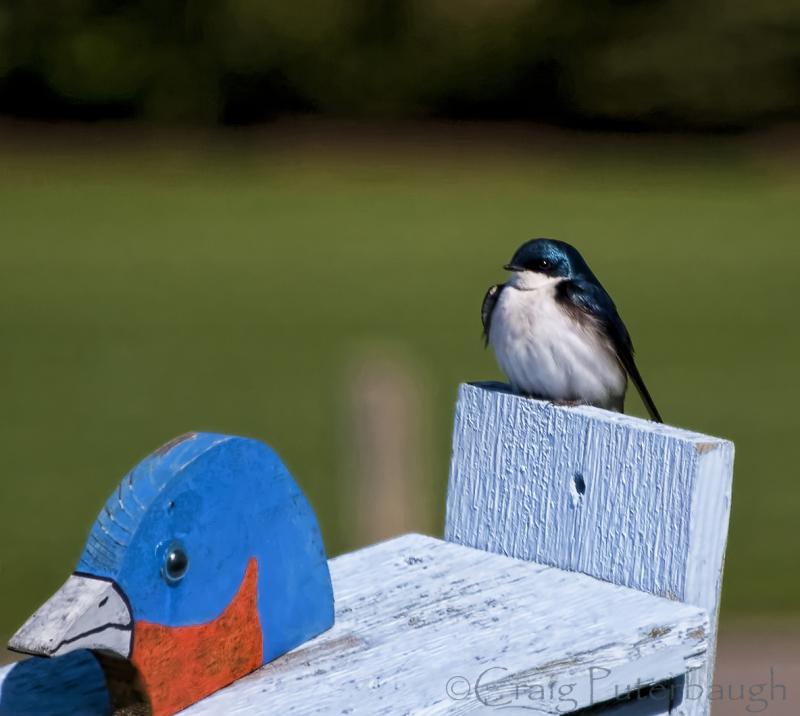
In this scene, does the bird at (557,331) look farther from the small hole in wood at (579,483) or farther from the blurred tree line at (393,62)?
the blurred tree line at (393,62)

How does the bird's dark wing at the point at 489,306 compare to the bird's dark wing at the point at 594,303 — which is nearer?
the bird's dark wing at the point at 594,303

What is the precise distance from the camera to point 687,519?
7.00 ft

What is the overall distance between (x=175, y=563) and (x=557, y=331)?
1839mm

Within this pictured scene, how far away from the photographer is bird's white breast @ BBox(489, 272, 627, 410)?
11.1 ft

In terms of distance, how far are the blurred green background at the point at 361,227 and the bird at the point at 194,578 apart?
13.9 feet

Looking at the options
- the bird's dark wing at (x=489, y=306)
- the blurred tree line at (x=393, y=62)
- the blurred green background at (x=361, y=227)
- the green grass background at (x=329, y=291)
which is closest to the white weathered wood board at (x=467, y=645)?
the bird's dark wing at (x=489, y=306)

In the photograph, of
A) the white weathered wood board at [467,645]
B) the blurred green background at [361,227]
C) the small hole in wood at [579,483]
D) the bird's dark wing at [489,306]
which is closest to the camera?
the white weathered wood board at [467,645]

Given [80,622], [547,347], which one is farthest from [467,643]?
[547,347]

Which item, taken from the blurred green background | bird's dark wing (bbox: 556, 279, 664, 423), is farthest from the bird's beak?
the blurred green background

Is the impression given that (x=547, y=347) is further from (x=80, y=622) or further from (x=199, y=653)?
(x=80, y=622)

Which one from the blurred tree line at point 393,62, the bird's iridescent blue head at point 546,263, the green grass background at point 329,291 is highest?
the blurred tree line at point 393,62

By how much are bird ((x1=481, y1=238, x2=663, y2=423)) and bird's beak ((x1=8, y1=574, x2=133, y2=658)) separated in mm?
1783

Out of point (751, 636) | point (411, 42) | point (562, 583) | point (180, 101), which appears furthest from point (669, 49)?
point (562, 583)

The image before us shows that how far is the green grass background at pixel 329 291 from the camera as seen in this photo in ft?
30.5
